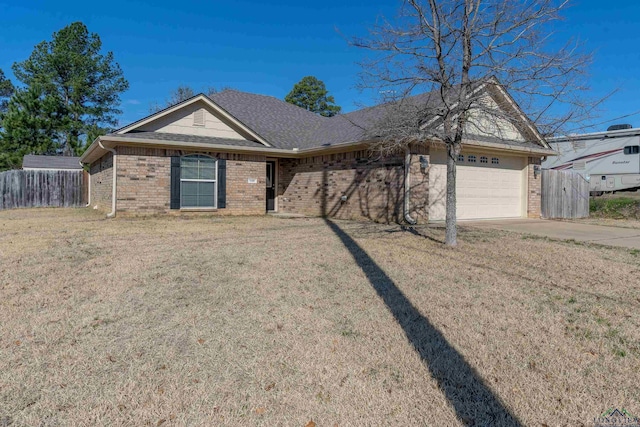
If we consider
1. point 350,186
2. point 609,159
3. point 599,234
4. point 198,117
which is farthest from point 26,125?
point 609,159

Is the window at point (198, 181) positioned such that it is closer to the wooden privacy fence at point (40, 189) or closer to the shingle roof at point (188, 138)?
the shingle roof at point (188, 138)

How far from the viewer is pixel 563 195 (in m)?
15.1

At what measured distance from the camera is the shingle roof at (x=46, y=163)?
26438 mm

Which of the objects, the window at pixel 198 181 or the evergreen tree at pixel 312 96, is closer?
the window at pixel 198 181

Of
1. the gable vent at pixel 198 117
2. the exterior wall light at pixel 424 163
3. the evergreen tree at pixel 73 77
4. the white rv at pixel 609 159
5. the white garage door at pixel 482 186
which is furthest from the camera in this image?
the evergreen tree at pixel 73 77

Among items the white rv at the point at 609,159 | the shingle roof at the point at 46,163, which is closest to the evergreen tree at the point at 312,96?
the shingle roof at the point at 46,163

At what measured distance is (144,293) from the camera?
4.41 metres

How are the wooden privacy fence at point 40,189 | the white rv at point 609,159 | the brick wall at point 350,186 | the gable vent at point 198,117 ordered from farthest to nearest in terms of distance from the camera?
the wooden privacy fence at point 40,189 → the white rv at point 609,159 → the gable vent at point 198,117 → the brick wall at point 350,186

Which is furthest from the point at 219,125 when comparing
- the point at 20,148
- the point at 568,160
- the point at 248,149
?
the point at 20,148

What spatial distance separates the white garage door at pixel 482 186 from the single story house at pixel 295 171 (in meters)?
0.04

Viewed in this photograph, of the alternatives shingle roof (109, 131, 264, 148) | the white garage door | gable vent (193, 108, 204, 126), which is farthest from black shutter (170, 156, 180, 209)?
the white garage door

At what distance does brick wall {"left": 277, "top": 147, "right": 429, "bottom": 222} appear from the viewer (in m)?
11.7

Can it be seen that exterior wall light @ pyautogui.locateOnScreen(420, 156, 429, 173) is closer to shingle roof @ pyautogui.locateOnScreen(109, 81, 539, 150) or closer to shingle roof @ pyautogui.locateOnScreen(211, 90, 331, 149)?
shingle roof @ pyautogui.locateOnScreen(109, 81, 539, 150)

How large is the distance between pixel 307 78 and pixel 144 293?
34797 millimetres
